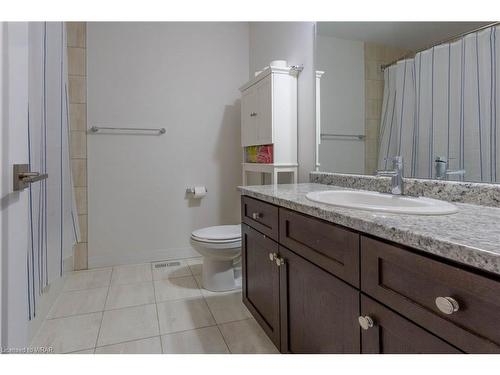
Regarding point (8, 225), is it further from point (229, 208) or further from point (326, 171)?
point (229, 208)

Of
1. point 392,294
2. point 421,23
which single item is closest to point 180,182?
point 421,23

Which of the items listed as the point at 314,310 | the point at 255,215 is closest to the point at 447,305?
the point at 314,310

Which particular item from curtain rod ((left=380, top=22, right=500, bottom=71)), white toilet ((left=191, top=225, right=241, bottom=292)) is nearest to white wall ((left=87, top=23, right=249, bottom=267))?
white toilet ((left=191, top=225, right=241, bottom=292))

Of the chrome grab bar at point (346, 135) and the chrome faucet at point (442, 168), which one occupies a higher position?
the chrome grab bar at point (346, 135)

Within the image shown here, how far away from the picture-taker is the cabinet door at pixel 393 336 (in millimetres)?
600

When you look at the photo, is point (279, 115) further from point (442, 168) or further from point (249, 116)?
point (442, 168)

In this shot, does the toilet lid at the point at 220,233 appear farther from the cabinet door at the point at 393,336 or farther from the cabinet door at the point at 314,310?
the cabinet door at the point at 393,336

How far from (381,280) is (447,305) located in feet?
0.57

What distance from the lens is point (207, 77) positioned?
9.12 feet

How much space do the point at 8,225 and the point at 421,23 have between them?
5.50 feet

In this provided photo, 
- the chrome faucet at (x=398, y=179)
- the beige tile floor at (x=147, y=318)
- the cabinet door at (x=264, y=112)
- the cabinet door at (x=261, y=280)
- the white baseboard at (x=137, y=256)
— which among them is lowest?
the beige tile floor at (x=147, y=318)

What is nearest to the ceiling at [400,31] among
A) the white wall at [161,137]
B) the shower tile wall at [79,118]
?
the white wall at [161,137]

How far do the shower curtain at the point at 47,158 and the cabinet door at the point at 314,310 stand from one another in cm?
101

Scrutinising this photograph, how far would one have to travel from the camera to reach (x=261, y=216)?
142cm
